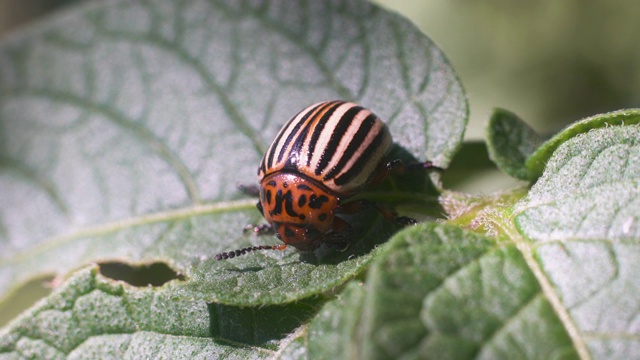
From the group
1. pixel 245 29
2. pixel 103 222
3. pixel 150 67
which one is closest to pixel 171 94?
pixel 150 67

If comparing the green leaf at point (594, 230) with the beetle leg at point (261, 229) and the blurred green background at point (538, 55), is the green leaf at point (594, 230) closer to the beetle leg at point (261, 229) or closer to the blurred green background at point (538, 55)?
the beetle leg at point (261, 229)

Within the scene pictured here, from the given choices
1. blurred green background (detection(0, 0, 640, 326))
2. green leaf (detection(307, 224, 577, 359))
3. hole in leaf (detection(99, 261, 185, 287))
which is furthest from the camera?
blurred green background (detection(0, 0, 640, 326))

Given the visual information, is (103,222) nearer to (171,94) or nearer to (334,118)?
(171,94)

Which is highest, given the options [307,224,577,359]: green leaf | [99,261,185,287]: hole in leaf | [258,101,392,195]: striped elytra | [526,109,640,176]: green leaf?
[258,101,392,195]: striped elytra

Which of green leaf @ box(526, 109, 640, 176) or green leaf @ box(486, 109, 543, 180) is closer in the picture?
green leaf @ box(526, 109, 640, 176)

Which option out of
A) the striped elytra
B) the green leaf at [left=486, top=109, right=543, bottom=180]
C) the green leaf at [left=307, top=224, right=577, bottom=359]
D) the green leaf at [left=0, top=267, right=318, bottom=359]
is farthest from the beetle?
the green leaf at [left=307, top=224, right=577, bottom=359]

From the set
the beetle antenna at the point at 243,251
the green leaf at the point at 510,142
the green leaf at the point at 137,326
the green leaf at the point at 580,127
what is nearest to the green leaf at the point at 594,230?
the green leaf at the point at 580,127

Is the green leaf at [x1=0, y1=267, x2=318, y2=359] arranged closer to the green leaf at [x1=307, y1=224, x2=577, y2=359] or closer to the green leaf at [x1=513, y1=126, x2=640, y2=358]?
the green leaf at [x1=307, y1=224, x2=577, y2=359]

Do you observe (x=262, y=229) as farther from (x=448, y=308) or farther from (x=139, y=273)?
(x=448, y=308)
